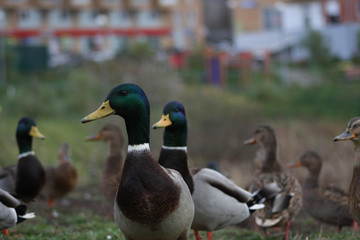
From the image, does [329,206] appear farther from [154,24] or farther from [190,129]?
[154,24]

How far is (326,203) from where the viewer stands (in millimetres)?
7289

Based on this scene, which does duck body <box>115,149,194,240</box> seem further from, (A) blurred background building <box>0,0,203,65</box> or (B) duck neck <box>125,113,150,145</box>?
(A) blurred background building <box>0,0,203,65</box>

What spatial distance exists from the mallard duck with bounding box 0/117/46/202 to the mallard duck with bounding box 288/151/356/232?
336 cm

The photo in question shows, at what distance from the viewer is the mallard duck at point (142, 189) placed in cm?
409

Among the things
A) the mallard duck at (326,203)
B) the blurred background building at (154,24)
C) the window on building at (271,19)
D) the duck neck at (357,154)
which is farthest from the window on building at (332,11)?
the duck neck at (357,154)

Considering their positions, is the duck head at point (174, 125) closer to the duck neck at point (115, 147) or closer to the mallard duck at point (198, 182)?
the mallard duck at point (198, 182)

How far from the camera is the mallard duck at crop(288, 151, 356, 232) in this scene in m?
7.12

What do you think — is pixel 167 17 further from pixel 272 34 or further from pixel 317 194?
pixel 317 194

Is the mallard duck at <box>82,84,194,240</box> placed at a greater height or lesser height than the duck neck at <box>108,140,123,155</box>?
greater

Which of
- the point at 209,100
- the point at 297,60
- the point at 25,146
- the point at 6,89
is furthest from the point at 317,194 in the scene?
the point at 297,60

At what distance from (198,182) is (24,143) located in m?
2.67

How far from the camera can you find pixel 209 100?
1456cm

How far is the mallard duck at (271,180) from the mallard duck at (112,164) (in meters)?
1.64

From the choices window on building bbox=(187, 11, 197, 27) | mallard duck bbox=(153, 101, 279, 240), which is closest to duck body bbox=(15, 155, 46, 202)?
mallard duck bbox=(153, 101, 279, 240)
